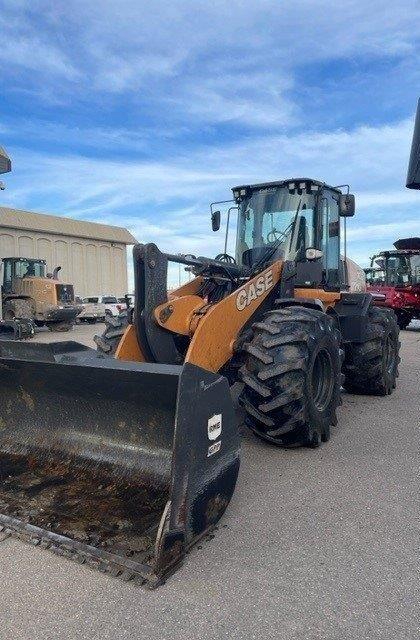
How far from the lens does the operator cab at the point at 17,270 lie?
19.5m

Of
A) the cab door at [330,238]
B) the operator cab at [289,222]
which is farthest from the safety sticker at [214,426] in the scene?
the cab door at [330,238]

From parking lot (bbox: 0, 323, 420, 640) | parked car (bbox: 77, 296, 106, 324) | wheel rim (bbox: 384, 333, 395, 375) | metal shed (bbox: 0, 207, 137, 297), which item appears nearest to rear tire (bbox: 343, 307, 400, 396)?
wheel rim (bbox: 384, 333, 395, 375)

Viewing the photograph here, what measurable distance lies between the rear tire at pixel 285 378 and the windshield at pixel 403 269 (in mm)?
15484

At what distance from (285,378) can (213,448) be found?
133 cm

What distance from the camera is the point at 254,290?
16.1 ft

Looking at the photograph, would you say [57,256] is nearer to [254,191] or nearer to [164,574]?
[254,191]

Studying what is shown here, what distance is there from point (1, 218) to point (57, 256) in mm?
4555

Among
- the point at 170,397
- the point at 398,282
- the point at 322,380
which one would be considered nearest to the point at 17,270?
the point at 398,282

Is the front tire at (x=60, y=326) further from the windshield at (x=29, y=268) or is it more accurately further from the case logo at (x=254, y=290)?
the case logo at (x=254, y=290)

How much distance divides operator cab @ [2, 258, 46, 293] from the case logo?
1634 cm

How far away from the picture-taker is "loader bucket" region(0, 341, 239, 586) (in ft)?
9.07

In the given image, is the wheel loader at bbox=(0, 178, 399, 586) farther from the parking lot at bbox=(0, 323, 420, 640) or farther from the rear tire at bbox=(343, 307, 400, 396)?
the rear tire at bbox=(343, 307, 400, 396)

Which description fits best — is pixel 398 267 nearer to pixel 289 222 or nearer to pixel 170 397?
pixel 289 222

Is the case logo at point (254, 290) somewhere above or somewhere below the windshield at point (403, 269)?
below
